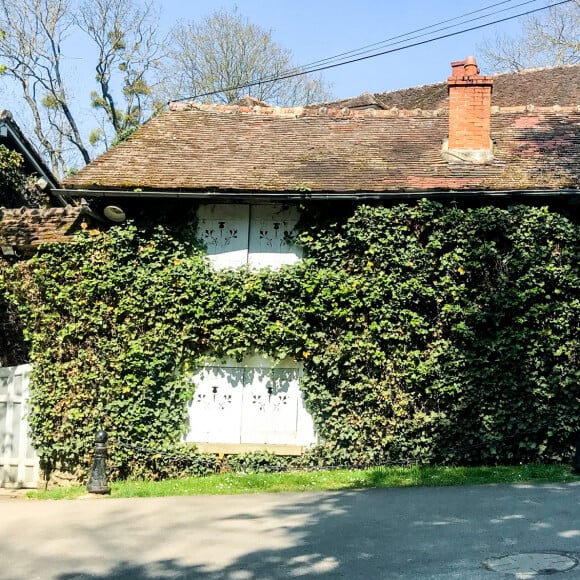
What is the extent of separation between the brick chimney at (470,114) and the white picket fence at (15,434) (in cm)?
894

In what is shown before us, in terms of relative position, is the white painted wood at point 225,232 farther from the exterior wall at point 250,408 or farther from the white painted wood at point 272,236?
the exterior wall at point 250,408

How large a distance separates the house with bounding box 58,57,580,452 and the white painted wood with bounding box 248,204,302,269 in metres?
0.02

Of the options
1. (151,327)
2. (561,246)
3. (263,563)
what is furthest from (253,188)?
(263,563)

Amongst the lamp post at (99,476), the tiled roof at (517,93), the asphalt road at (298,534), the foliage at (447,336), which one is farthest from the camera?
the tiled roof at (517,93)

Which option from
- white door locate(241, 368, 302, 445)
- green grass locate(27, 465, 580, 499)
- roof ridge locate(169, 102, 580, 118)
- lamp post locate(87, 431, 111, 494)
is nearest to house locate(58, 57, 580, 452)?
white door locate(241, 368, 302, 445)

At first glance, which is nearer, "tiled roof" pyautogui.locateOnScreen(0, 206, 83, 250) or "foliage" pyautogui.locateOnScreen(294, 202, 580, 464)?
"foliage" pyautogui.locateOnScreen(294, 202, 580, 464)

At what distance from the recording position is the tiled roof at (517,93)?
23.0 m

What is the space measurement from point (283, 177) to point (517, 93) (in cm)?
1233

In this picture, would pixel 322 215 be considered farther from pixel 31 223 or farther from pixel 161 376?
pixel 31 223

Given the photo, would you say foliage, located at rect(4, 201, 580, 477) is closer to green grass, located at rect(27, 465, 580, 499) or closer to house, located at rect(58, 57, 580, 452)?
house, located at rect(58, 57, 580, 452)

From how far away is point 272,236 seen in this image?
14281mm

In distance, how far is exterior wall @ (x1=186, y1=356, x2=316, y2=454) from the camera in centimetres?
1384

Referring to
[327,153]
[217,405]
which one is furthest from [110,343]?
[327,153]

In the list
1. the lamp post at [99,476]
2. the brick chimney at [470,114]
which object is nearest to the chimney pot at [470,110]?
the brick chimney at [470,114]
